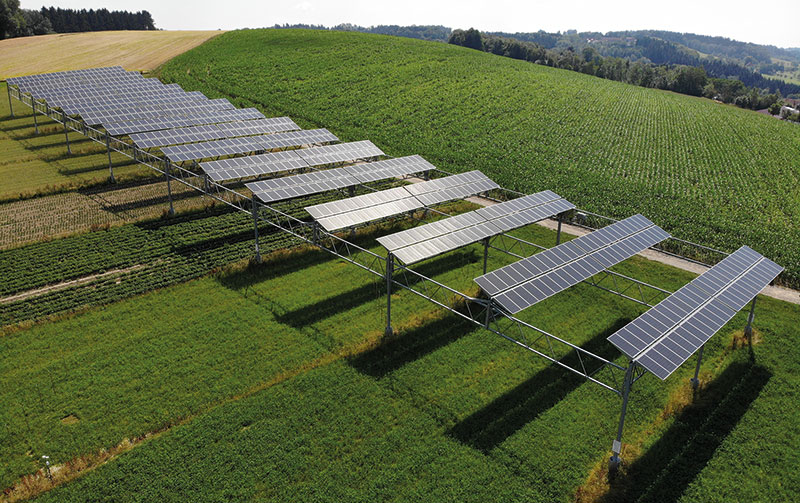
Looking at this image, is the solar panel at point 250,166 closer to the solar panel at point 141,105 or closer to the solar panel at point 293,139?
the solar panel at point 293,139

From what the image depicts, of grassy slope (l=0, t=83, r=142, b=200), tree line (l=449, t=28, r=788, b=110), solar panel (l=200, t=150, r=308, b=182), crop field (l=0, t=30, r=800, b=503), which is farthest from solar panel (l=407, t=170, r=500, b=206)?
tree line (l=449, t=28, r=788, b=110)

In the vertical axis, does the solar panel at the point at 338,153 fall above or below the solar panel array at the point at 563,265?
above

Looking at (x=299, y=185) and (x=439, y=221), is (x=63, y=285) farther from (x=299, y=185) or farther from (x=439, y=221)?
(x=439, y=221)

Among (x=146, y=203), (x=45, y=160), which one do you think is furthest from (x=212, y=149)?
(x=45, y=160)

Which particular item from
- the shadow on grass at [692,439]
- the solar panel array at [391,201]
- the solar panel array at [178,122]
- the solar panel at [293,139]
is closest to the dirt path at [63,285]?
the solar panel array at [391,201]

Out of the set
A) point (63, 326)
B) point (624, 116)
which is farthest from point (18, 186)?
point (624, 116)
